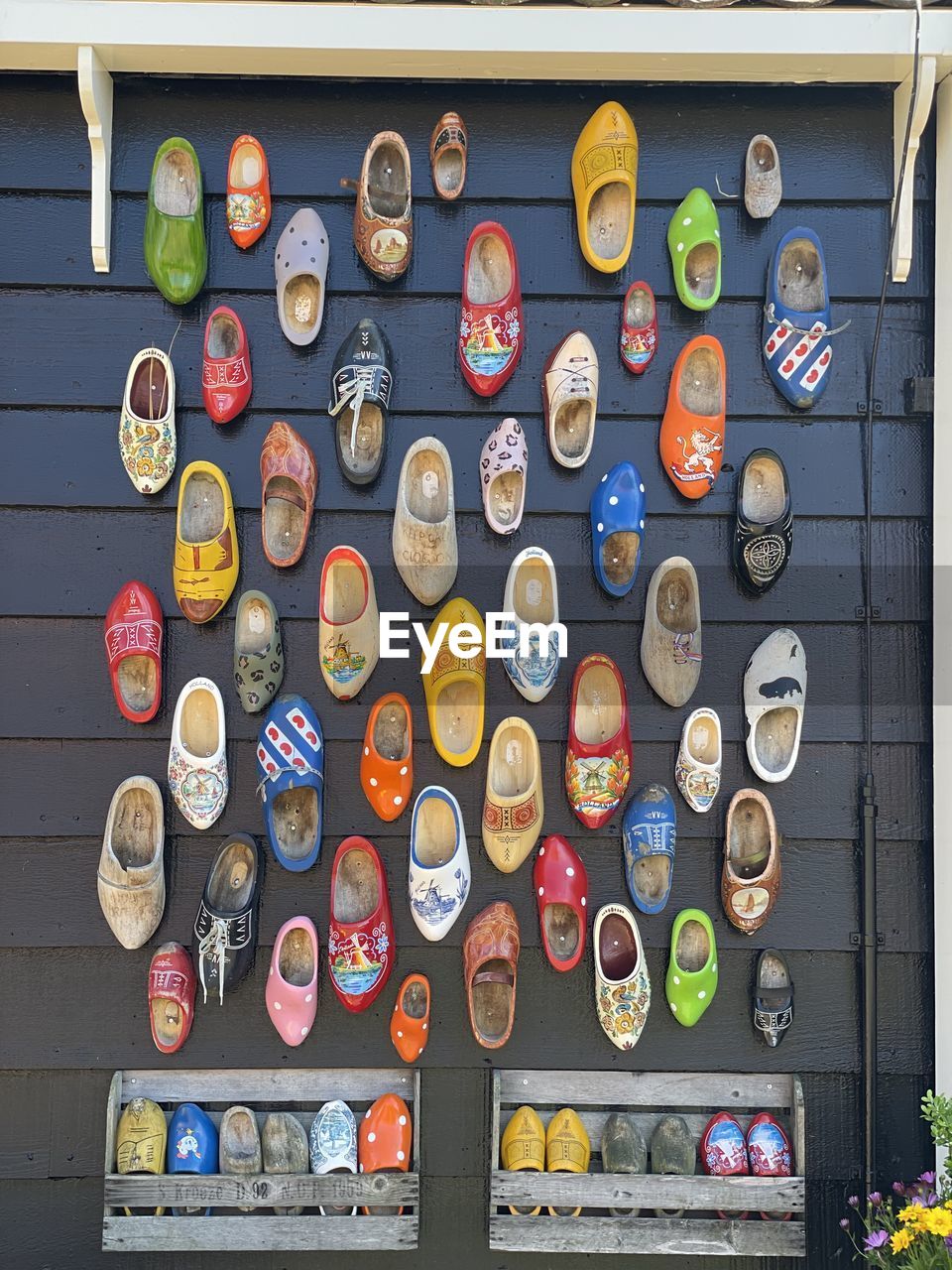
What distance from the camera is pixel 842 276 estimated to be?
241cm

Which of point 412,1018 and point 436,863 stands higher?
point 436,863

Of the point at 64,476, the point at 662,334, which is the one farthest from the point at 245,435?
the point at 662,334

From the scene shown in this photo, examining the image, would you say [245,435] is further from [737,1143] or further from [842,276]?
[737,1143]

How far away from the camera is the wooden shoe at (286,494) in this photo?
7.55 ft

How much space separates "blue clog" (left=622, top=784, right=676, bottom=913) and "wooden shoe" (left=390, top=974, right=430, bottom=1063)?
483 mm

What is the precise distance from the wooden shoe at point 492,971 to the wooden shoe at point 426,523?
68cm

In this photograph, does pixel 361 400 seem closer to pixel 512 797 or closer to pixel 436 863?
pixel 512 797

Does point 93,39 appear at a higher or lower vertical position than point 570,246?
higher

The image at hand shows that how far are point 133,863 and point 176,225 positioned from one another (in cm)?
133

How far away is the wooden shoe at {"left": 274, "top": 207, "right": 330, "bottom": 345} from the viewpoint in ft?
7.66

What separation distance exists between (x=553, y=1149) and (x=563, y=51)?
2222 mm

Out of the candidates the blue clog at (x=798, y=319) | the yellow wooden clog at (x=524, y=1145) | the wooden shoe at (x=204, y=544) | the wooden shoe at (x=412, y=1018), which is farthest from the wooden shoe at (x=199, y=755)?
the blue clog at (x=798, y=319)

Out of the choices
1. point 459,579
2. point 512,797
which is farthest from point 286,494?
point 512,797

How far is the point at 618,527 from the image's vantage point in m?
2.30
